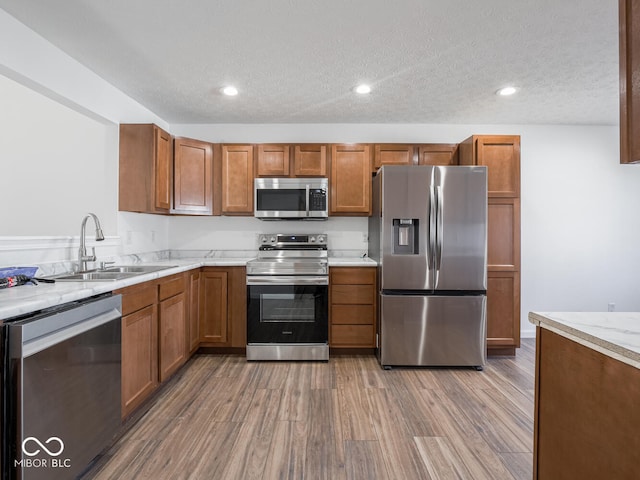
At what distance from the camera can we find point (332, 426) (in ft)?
6.91

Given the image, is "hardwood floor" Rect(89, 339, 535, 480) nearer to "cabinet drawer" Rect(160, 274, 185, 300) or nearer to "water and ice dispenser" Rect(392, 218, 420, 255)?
"cabinet drawer" Rect(160, 274, 185, 300)

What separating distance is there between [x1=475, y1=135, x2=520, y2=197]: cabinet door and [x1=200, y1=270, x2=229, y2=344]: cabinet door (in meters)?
2.70

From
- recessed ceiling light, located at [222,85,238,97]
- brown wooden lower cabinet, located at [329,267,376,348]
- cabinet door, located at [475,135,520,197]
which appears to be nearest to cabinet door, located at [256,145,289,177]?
recessed ceiling light, located at [222,85,238,97]

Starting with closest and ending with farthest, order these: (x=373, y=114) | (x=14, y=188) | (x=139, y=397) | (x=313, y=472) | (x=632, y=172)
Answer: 1. (x=313, y=472)
2. (x=139, y=397)
3. (x=14, y=188)
4. (x=373, y=114)
5. (x=632, y=172)

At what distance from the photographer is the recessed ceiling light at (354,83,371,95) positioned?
2811mm

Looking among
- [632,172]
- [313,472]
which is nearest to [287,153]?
[313,472]

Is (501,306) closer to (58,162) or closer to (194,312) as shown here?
(194,312)

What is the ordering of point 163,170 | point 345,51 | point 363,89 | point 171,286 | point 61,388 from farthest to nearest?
point 163,170 → point 363,89 → point 171,286 → point 345,51 → point 61,388

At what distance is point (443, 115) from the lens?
139 inches

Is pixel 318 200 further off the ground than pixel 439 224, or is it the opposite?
pixel 318 200

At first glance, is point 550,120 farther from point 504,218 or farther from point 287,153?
point 287,153

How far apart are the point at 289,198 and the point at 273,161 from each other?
0.44m

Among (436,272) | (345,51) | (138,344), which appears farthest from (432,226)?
(138,344)

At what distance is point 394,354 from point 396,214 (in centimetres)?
124
